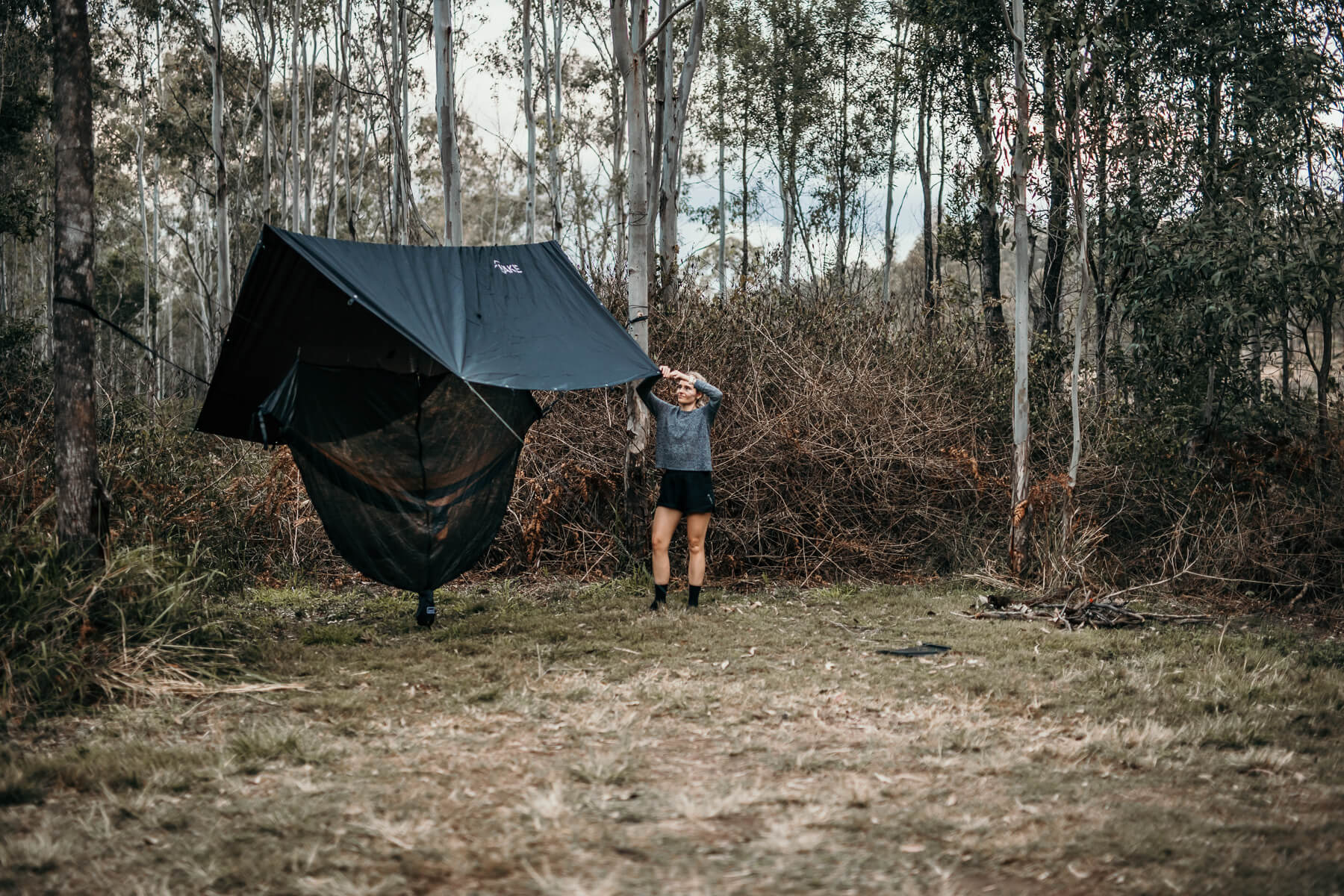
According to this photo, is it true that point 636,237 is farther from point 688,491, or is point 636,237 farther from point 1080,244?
point 1080,244

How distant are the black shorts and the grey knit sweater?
5 centimetres

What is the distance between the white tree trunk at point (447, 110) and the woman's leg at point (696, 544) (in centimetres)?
402

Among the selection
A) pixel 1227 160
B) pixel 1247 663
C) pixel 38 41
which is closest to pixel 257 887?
pixel 1247 663

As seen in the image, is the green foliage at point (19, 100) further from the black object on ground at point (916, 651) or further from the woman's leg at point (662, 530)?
the black object on ground at point (916, 651)

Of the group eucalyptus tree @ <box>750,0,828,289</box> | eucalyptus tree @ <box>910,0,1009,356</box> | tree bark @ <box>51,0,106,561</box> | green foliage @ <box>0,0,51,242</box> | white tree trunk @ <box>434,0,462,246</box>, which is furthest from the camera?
eucalyptus tree @ <box>750,0,828,289</box>

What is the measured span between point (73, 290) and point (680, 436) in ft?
10.6

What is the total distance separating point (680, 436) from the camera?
627cm

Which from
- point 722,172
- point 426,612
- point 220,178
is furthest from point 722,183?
point 426,612

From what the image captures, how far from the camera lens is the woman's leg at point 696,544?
6.33 m

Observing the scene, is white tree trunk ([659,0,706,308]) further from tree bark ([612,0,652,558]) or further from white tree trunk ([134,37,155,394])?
white tree trunk ([134,37,155,394])

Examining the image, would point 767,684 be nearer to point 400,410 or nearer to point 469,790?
point 469,790

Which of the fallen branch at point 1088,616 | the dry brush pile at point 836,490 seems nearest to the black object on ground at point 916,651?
the fallen branch at point 1088,616

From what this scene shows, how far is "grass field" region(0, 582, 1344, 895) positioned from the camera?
2707mm

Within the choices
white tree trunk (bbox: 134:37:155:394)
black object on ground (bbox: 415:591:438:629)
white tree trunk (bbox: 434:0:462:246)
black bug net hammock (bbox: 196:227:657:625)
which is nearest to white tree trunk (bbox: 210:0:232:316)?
white tree trunk (bbox: 134:37:155:394)
